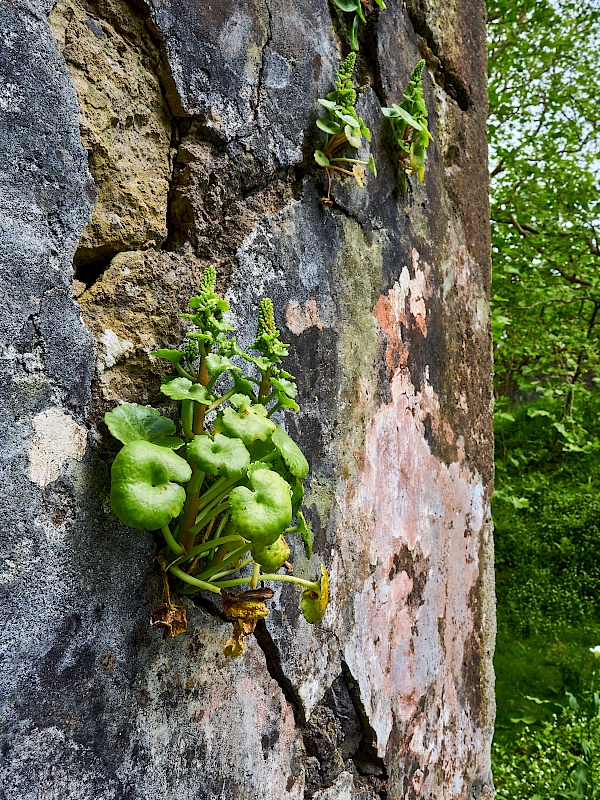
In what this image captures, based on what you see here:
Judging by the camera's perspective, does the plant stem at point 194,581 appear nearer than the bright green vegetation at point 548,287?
Yes

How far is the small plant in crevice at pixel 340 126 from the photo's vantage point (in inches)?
50.1

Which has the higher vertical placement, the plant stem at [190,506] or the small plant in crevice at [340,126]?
the small plant in crevice at [340,126]

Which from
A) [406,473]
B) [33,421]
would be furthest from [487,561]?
[33,421]

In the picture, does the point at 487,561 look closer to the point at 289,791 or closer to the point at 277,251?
the point at 289,791

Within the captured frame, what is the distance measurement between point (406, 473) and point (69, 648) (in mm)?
884

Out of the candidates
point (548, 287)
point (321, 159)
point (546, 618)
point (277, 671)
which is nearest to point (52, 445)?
point (277, 671)

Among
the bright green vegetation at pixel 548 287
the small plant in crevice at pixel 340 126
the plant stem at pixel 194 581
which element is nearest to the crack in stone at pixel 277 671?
the plant stem at pixel 194 581

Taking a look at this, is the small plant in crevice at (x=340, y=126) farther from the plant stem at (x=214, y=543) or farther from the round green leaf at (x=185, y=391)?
the plant stem at (x=214, y=543)

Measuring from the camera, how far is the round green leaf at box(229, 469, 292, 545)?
32.0 inches

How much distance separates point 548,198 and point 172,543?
4908 mm

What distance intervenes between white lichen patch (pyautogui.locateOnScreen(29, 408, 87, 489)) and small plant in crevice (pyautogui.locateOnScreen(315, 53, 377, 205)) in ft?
2.34

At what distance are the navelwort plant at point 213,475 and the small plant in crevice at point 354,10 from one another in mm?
804

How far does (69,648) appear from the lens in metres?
0.86

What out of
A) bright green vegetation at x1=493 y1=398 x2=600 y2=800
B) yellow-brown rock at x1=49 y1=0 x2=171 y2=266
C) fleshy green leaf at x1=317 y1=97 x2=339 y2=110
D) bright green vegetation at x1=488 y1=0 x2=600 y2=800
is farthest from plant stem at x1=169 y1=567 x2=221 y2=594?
bright green vegetation at x1=488 y1=0 x2=600 y2=800
